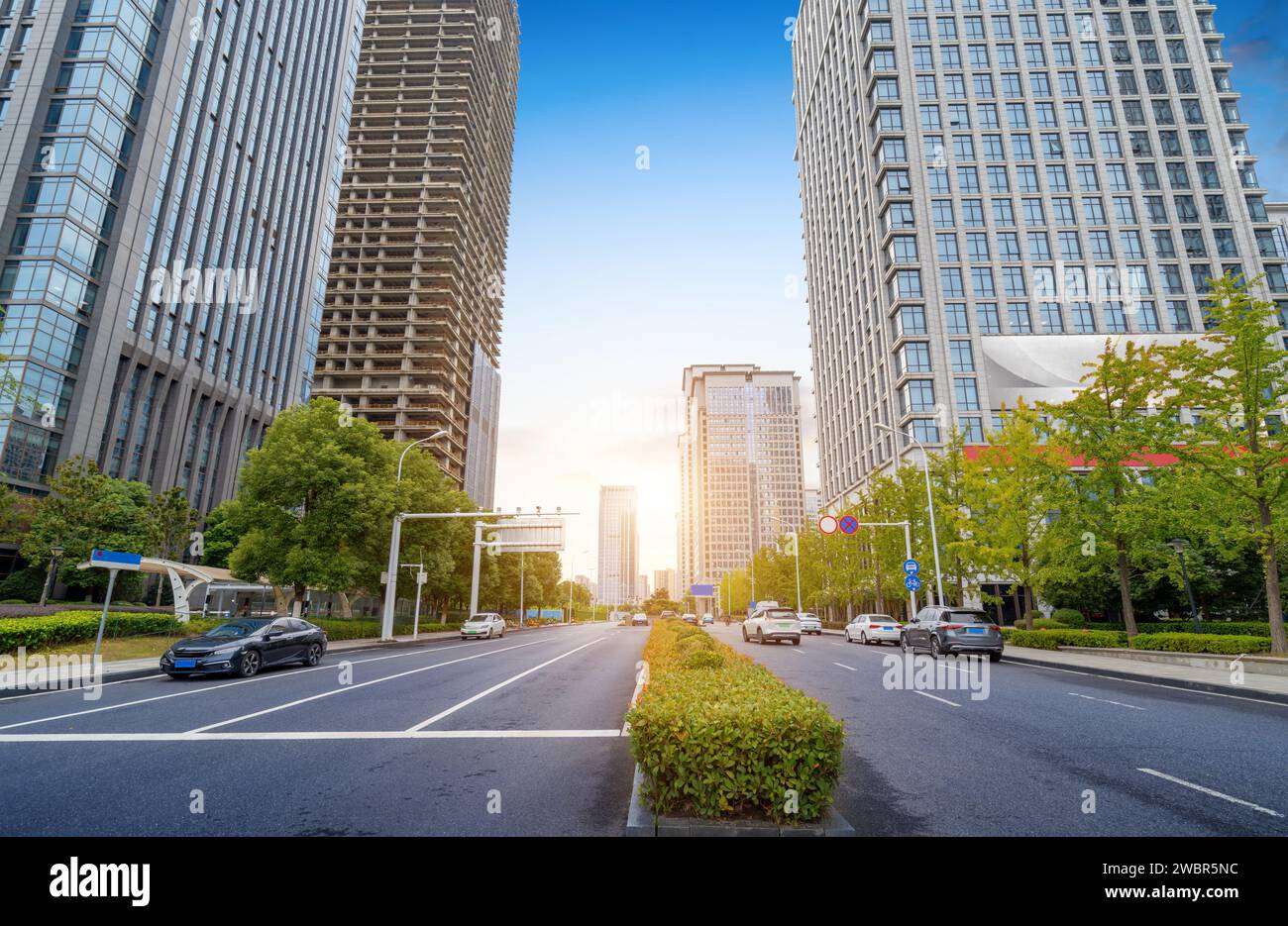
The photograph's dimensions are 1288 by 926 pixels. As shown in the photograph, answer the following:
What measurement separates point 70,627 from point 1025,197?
70.0 metres

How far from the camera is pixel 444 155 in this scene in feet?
279

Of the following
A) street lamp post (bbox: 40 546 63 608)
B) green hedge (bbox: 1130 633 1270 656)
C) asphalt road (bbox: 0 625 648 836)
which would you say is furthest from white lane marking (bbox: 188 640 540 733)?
green hedge (bbox: 1130 633 1270 656)

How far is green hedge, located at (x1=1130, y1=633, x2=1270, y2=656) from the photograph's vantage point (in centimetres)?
1537

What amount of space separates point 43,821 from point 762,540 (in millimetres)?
154966

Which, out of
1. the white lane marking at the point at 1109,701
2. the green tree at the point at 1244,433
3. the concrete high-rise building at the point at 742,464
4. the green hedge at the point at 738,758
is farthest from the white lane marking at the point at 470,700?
the concrete high-rise building at the point at 742,464

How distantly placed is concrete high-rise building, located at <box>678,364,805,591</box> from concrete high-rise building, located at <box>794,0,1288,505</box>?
311ft

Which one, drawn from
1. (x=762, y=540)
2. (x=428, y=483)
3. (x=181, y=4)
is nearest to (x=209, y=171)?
(x=181, y=4)

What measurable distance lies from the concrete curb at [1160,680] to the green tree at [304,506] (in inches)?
982

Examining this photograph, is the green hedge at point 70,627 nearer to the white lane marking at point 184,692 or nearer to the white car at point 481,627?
the white lane marking at point 184,692

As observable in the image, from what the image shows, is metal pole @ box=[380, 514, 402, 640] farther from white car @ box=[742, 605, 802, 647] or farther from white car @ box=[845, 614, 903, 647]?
white car @ box=[845, 614, 903, 647]

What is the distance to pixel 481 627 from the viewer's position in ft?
117

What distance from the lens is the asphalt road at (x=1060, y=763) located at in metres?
4.69

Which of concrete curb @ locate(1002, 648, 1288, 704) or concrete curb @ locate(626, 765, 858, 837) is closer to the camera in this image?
concrete curb @ locate(626, 765, 858, 837)

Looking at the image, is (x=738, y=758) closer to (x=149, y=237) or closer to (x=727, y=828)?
(x=727, y=828)
